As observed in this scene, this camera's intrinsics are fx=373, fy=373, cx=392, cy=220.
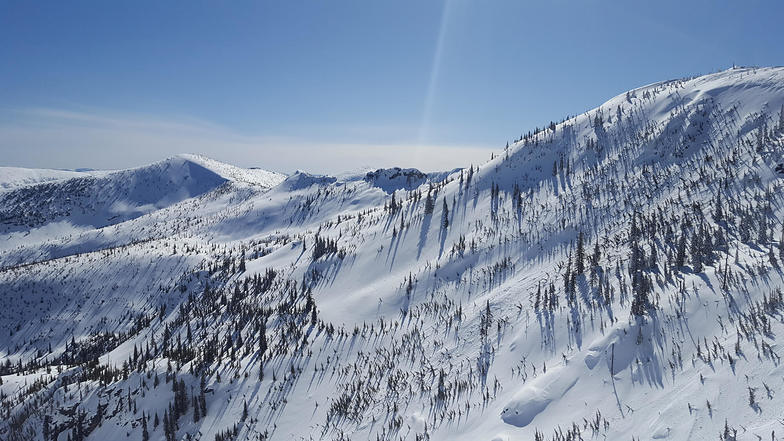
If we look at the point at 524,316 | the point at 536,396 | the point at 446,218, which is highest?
the point at 446,218

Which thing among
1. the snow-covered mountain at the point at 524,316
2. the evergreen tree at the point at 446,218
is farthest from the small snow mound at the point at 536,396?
the evergreen tree at the point at 446,218

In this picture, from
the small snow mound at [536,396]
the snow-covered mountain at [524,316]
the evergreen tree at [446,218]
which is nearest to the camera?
the snow-covered mountain at [524,316]

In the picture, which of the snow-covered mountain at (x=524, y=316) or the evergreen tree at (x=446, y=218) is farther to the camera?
the evergreen tree at (x=446, y=218)

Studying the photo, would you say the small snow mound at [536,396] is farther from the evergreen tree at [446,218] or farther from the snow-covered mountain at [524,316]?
the evergreen tree at [446,218]

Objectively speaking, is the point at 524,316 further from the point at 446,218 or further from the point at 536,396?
the point at 446,218

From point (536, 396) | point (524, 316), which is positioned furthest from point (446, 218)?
point (536, 396)

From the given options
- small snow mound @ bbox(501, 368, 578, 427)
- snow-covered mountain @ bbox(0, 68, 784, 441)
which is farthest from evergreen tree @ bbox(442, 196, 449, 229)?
small snow mound @ bbox(501, 368, 578, 427)

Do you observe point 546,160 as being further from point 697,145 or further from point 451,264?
point 451,264

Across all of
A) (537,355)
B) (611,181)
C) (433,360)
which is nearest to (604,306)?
(537,355)
